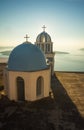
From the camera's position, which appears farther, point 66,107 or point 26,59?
point 26,59

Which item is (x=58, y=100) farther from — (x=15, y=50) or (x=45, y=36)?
(x=45, y=36)

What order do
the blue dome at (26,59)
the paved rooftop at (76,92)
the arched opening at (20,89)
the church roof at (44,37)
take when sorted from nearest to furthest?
the blue dome at (26,59), the paved rooftop at (76,92), the arched opening at (20,89), the church roof at (44,37)

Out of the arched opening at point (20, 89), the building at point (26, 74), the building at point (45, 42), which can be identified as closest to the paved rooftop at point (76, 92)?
the building at point (26, 74)

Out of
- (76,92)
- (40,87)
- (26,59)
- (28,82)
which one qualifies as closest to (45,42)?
(76,92)

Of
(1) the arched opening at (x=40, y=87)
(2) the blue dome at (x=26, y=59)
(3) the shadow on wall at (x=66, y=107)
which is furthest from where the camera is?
(1) the arched opening at (x=40, y=87)

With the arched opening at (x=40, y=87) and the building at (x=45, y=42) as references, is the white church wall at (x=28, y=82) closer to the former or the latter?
the arched opening at (x=40, y=87)

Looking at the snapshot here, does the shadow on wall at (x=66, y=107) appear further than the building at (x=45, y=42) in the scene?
No

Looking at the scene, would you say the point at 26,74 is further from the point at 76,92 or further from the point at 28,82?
the point at 76,92

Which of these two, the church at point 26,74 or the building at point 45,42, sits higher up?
the building at point 45,42

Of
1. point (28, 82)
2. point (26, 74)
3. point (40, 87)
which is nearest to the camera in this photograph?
point (26, 74)
